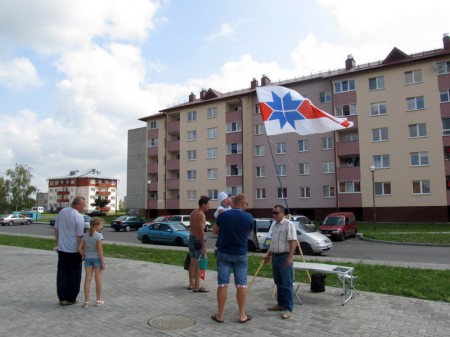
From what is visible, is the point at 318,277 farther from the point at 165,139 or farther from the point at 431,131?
the point at 165,139

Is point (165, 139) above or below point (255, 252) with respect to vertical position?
above

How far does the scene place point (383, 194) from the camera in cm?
3578

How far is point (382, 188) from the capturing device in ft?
118

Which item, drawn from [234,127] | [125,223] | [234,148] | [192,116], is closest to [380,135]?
[234,148]

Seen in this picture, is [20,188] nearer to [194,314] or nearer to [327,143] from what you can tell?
[327,143]

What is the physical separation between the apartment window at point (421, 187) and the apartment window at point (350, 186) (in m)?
4.85

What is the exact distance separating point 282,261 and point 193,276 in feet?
7.85

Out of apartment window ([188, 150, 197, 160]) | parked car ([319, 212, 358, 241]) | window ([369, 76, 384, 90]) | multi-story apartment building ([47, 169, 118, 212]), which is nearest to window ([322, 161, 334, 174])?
window ([369, 76, 384, 90])

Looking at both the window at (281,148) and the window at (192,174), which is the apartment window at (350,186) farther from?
the window at (192,174)

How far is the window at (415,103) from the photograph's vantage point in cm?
3481

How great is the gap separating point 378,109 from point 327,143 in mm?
5871

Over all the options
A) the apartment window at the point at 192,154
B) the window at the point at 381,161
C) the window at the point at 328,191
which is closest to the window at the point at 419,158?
the window at the point at 381,161

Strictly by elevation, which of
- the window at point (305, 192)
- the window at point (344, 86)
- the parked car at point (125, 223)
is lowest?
the parked car at point (125, 223)

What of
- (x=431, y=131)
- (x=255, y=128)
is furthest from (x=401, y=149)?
(x=255, y=128)
